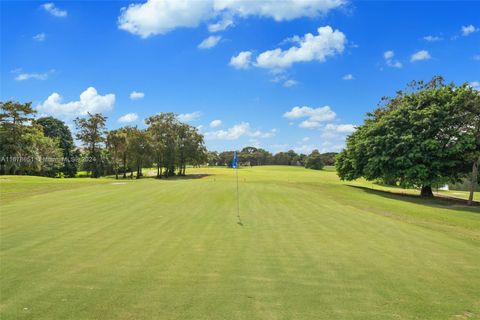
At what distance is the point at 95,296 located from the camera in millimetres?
6113

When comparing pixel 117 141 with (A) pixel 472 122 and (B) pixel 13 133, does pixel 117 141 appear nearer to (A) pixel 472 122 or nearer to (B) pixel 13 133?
(B) pixel 13 133

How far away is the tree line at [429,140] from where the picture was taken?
27.5m

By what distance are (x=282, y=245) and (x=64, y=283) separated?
6.41 metres

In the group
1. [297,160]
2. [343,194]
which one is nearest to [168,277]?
[343,194]

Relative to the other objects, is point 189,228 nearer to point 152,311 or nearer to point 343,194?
point 152,311

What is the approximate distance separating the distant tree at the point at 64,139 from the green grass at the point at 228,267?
210 ft

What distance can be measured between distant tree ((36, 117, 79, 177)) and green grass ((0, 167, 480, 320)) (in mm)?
63894

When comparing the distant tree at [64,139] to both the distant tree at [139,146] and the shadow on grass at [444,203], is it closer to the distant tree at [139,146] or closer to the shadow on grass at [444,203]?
the distant tree at [139,146]

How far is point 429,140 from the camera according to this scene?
27766 millimetres

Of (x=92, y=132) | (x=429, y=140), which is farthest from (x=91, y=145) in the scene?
(x=429, y=140)

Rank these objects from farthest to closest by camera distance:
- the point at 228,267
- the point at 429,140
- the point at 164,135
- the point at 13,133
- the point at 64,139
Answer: the point at 64,139
the point at 164,135
the point at 13,133
the point at 429,140
the point at 228,267

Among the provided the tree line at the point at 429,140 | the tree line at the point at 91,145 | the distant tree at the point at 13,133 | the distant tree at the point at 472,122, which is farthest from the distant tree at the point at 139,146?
the distant tree at the point at 472,122

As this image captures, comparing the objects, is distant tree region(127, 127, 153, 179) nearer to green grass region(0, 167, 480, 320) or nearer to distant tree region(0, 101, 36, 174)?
distant tree region(0, 101, 36, 174)

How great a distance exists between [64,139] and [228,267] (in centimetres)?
8423
